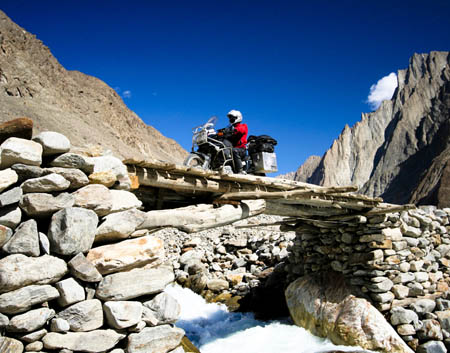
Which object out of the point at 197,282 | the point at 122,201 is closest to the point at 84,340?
the point at 122,201

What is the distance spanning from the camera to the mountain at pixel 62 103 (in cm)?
4272

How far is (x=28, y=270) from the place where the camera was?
226 cm

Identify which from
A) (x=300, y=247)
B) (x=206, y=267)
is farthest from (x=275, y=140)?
(x=206, y=267)

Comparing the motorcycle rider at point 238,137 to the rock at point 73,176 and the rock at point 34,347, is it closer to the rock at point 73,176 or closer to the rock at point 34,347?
the rock at point 73,176

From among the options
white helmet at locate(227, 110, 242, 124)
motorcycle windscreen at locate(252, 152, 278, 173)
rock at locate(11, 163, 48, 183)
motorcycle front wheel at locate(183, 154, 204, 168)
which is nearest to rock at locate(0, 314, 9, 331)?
rock at locate(11, 163, 48, 183)

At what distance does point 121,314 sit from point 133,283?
259 mm

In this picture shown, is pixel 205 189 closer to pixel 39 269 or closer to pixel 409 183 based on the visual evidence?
A: pixel 39 269

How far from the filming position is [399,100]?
100375 millimetres

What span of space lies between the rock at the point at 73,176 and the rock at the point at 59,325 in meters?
1.03

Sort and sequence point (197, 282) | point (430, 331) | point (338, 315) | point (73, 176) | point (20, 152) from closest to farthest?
point (20, 152) < point (73, 176) < point (430, 331) < point (338, 315) < point (197, 282)

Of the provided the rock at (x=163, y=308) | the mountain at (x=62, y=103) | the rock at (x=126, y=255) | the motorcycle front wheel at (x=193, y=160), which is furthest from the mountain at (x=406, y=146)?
the mountain at (x=62, y=103)

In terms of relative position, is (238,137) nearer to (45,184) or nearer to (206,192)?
(206,192)

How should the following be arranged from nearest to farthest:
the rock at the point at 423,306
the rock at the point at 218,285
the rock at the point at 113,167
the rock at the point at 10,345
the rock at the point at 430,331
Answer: the rock at the point at 10,345 < the rock at the point at 113,167 < the rock at the point at 430,331 < the rock at the point at 423,306 < the rock at the point at 218,285

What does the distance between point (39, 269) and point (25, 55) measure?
6409 centimetres
